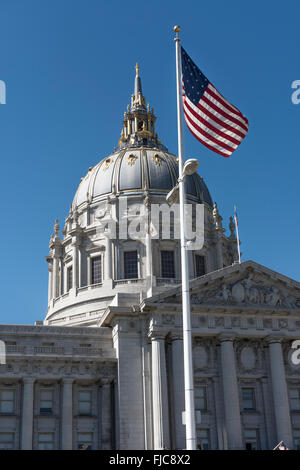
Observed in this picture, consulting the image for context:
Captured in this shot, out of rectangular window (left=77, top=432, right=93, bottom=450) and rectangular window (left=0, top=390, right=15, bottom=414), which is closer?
rectangular window (left=0, top=390, right=15, bottom=414)

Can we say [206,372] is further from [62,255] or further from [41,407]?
[62,255]

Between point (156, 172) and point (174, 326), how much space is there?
3138 centimetres

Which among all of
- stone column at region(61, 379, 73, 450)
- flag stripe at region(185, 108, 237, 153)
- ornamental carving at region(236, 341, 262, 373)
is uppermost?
flag stripe at region(185, 108, 237, 153)

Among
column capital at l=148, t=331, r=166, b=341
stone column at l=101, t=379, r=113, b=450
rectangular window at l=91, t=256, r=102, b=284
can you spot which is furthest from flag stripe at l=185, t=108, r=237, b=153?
rectangular window at l=91, t=256, r=102, b=284

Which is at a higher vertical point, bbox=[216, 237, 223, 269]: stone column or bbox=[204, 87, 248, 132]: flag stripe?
bbox=[216, 237, 223, 269]: stone column

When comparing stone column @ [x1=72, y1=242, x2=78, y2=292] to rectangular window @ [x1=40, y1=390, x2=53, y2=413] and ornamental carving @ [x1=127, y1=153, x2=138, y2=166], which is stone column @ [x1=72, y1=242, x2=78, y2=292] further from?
rectangular window @ [x1=40, y1=390, x2=53, y2=413]

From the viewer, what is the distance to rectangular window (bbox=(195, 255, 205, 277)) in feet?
238

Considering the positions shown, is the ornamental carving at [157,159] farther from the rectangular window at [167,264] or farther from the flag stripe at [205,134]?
the flag stripe at [205,134]

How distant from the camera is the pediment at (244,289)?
168 ft

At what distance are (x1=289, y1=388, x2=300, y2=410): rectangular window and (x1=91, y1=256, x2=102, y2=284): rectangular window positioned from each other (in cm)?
2648

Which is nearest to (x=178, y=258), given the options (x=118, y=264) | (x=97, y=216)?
(x=118, y=264)

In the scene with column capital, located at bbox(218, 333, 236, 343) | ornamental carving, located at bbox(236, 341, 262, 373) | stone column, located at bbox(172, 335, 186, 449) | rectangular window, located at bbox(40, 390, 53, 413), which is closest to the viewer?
stone column, located at bbox(172, 335, 186, 449)
